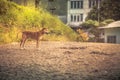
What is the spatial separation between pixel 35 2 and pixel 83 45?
90 cm

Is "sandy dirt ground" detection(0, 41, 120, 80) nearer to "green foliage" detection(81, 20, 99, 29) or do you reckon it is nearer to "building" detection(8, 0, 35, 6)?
"green foliage" detection(81, 20, 99, 29)

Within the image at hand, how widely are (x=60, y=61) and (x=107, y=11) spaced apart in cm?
112

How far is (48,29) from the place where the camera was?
736cm

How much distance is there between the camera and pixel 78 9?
7559 millimetres

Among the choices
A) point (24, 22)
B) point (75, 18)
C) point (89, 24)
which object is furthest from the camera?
point (89, 24)

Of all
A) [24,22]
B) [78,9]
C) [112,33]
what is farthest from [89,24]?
[24,22]

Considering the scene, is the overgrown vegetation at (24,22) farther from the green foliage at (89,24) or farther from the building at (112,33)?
the building at (112,33)

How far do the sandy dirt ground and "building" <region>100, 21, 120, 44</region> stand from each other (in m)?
0.08

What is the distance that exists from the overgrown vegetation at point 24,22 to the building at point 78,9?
0.15 m

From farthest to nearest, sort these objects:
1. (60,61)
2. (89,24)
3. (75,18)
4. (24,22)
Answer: (89,24) → (75,18) → (24,22) → (60,61)

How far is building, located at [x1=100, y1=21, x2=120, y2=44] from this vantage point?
7367 millimetres

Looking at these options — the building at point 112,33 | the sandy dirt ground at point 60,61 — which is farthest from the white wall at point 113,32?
the sandy dirt ground at point 60,61

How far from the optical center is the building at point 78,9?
7.45 metres

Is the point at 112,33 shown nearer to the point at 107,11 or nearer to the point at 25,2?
the point at 107,11
